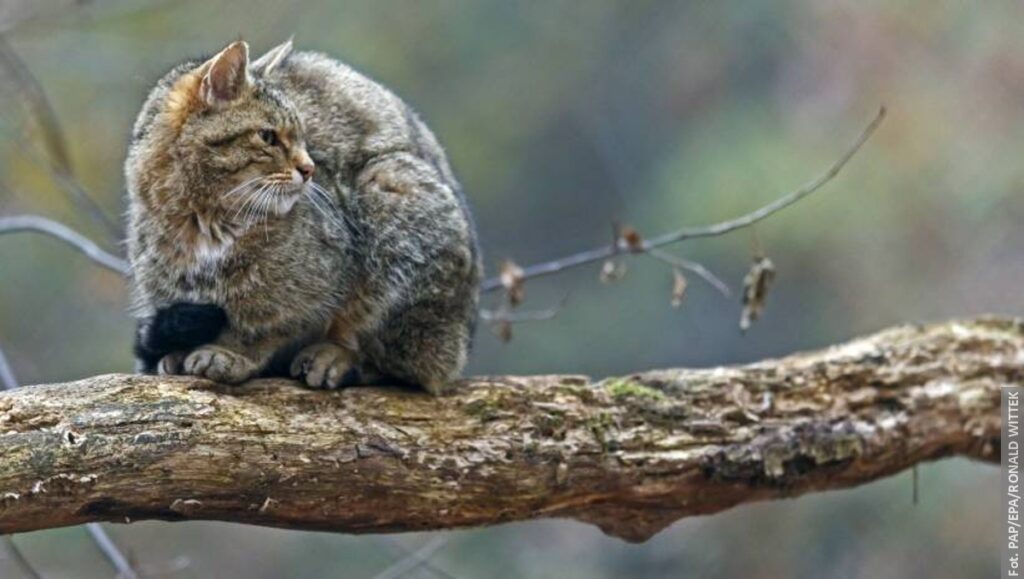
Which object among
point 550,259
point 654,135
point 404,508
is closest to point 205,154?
point 404,508

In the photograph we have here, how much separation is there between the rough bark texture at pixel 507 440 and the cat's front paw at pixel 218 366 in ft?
0.15

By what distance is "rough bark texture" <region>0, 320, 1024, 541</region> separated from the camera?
3.38 metres

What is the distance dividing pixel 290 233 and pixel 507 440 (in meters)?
0.90

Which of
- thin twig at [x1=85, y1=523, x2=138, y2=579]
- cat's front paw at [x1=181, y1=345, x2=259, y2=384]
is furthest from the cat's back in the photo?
thin twig at [x1=85, y1=523, x2=138, y2=579]

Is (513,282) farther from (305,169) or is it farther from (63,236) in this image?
(63,236)

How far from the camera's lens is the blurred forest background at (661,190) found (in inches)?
345

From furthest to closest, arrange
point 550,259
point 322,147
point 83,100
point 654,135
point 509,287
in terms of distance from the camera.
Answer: point 654,135, point 550,259, point 83,100, point 509,287, point 322,147

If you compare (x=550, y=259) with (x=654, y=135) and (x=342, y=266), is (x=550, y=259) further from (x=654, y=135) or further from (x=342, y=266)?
(x=342, y=266)

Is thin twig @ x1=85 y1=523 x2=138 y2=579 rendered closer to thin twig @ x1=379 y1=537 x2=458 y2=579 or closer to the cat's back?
thin twig @ x1=379 y1=537 x2=458 y2=579

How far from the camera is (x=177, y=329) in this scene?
12.8ft

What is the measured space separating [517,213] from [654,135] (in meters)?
1.29

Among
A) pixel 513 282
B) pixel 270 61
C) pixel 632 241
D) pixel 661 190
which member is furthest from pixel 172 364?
pixel 661 190

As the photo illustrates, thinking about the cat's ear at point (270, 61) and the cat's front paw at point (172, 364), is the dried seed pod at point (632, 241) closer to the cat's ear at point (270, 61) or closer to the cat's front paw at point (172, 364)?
the cat's ear at point (270, 61)

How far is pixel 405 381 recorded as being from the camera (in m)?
4.27
